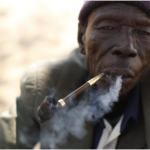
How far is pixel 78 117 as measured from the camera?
1855mm

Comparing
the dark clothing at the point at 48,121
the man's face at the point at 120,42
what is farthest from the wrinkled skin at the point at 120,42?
the dark clothing at the point at 48,121

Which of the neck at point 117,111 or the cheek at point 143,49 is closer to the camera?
the cheek at point 143,49

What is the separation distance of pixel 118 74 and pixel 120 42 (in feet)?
0.77

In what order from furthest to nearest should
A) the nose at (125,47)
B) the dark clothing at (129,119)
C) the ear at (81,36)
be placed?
the ear at (81,36), the dark clothing at (129,119), the nose at (125,47)

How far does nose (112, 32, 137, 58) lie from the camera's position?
1425mm

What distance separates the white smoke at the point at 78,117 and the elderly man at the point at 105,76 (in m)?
0.05

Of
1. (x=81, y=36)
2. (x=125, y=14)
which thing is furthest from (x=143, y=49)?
(x=81, y=36)

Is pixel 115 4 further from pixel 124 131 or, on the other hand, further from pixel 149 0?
pixel 124 131

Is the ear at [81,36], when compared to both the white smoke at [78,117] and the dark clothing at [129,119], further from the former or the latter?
the dark clothing at [129,119]

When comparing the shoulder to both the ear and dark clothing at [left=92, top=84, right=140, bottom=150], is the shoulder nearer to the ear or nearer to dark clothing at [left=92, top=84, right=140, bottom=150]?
the ear

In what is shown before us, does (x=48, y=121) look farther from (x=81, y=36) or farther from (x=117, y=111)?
(x=81, y=36)

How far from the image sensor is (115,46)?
1470 millimetres

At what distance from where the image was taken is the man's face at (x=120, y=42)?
1.46m

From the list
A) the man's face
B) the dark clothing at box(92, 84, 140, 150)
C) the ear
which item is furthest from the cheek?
the ear
